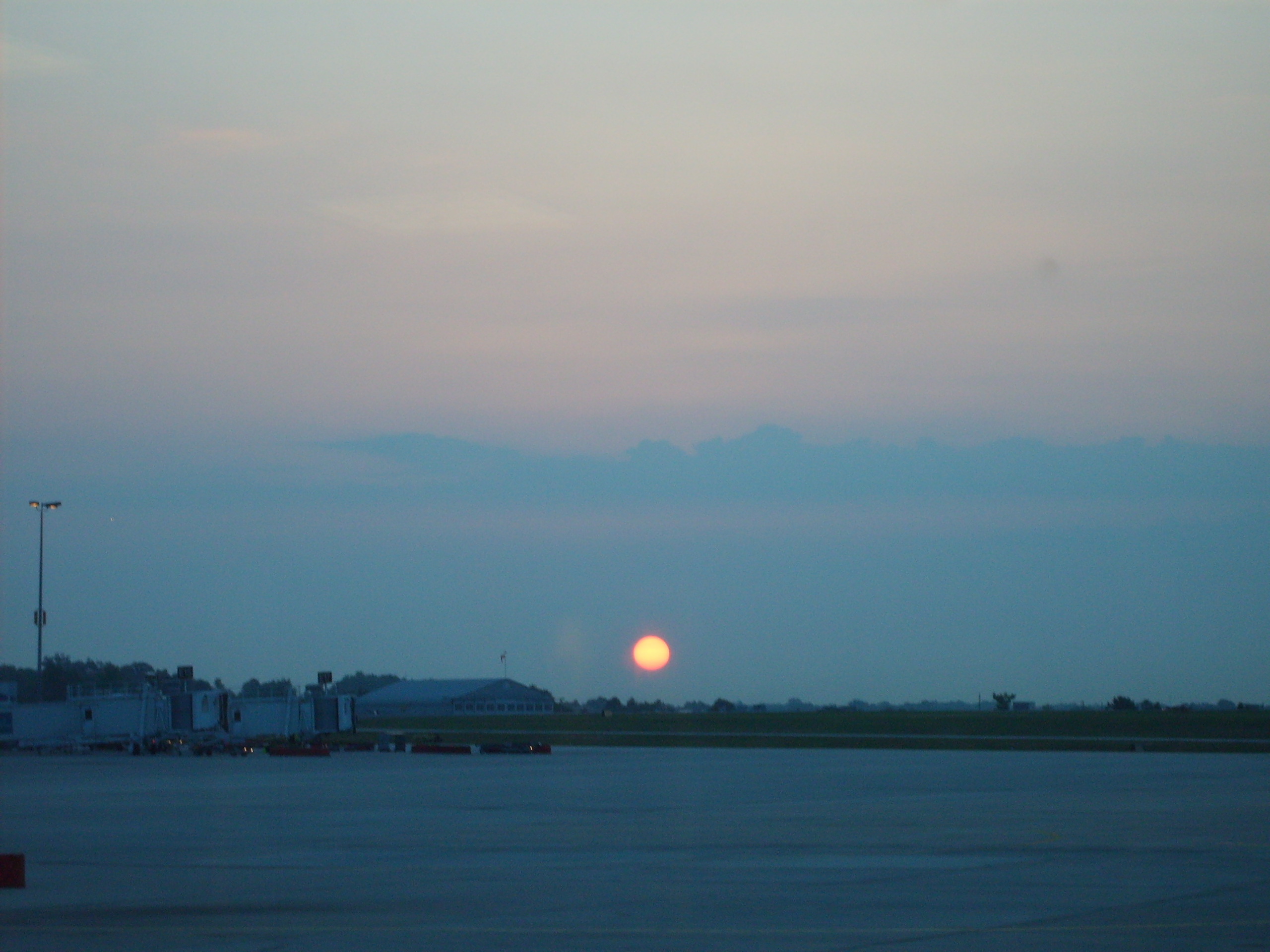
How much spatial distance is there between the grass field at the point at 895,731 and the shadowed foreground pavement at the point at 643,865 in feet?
136

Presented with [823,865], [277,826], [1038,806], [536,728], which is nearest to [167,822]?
[277,826]

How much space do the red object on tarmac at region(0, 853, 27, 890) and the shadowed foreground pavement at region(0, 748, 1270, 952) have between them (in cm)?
44

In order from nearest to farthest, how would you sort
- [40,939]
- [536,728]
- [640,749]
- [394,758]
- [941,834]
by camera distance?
[40,939], [941,834], [394,758], [640,749], [536,728]

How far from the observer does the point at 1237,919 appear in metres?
17.5

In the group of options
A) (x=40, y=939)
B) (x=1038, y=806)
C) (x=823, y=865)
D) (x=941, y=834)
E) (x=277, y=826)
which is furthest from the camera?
(x=1038, y=806)

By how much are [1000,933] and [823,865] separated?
7.10 m

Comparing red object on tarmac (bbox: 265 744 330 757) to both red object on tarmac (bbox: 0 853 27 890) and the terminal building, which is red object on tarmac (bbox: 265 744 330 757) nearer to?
the terminal building

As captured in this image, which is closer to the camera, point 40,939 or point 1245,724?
point 40,939

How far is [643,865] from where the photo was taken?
78.0 feet

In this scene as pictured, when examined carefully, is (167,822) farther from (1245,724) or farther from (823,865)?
(1245,724)

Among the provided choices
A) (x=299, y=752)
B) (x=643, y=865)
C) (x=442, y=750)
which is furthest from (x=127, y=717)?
(x=643, y=865)

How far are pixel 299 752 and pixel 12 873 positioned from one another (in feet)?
176

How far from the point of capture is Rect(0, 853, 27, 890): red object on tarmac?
21.2 m

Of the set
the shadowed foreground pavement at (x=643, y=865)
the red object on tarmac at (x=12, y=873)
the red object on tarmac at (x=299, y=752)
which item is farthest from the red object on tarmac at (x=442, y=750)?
the red object on tarmac at (x=12, y=873)
